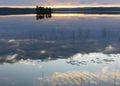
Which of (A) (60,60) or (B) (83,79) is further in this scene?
(A) (60,60)

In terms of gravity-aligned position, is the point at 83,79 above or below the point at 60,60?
above

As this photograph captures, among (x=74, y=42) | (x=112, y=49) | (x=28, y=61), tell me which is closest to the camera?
(x=28, y=61)

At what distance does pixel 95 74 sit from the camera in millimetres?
16812

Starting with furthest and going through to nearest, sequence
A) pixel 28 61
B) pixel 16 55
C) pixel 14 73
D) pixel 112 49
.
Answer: pixel 112 49, pixel 16 55, pixel 28 61, pixel 14 73

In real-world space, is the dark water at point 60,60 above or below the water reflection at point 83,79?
below

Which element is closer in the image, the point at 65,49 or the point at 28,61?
the point at 28,61

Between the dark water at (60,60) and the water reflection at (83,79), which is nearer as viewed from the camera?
the water reflection at (83,79)

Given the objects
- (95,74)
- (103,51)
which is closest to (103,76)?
(95,74)

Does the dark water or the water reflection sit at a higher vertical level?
the water reflection

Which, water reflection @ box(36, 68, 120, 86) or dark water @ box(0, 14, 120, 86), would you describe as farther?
dark water @ box(0, 14, 120, 86)

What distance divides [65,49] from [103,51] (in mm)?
2297

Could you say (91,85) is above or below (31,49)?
above

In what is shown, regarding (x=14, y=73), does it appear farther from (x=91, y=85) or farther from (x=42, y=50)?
(x=42, y=50)

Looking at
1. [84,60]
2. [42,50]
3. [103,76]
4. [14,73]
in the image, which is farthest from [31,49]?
[103,76]
